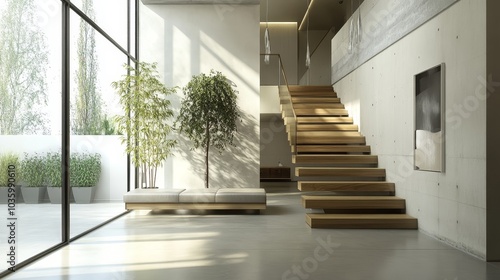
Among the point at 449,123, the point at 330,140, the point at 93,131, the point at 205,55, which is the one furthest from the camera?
the point at 205,55

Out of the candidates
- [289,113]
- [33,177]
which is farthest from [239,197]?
[33,177]

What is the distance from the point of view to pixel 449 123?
241 inches

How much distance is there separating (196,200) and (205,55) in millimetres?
3583

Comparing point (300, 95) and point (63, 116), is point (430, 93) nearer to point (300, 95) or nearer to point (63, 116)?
point (63, 116)

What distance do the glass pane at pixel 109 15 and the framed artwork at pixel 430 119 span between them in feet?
16.2

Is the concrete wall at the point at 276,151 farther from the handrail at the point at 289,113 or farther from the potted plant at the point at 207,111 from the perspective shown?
the potted plant at the point at 207,111

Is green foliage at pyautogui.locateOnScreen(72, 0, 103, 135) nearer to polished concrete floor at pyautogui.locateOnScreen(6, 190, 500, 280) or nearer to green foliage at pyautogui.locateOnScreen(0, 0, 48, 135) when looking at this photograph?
green foliage at pyautogui.locateOnScreen(0, 0, 48, 135)

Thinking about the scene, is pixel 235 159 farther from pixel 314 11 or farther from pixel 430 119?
pixel 314 11

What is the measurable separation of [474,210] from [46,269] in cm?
452

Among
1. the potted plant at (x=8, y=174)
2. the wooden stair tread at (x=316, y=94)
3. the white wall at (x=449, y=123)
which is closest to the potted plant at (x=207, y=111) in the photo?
the wooden stair tread at (x=316, y=94)

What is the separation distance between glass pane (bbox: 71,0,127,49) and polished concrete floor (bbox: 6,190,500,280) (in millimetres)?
3289

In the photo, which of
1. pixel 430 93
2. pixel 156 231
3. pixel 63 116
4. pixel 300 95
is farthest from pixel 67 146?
pixel 300 95

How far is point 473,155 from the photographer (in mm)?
5512

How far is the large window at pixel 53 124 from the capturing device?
484cm
